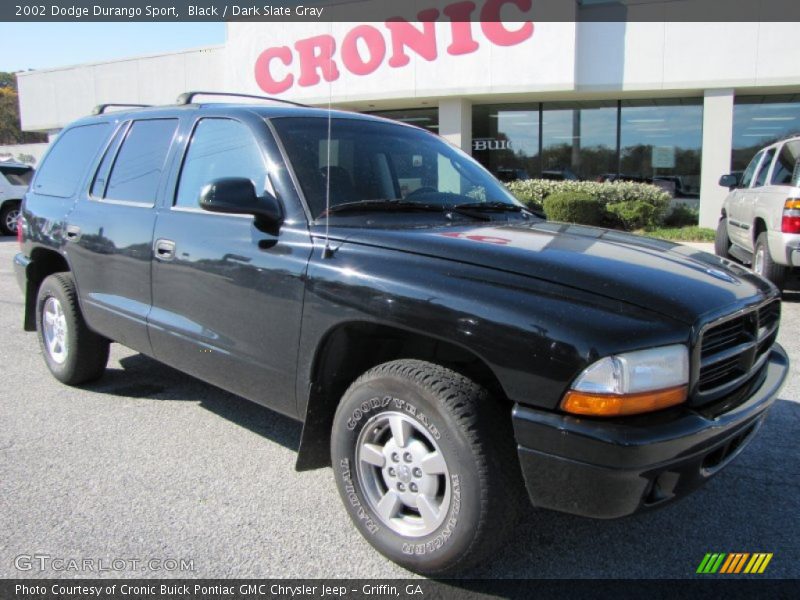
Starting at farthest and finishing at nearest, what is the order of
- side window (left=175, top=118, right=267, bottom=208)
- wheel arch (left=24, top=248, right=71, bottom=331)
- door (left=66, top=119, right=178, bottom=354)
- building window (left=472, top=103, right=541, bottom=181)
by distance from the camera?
building window (left=472, top=103, right=541, bottom=181) → wheel arch (left=24, top=248, right=71, bottom=331) → door (left=66, top=119, right=178, bottom=354) → side window (left=175, top=118, right=267, bottom=208)

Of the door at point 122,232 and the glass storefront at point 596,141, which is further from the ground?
the glass storefront at point 596,141

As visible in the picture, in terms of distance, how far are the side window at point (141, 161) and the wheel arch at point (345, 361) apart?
5.56 ft

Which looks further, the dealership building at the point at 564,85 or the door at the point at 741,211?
the dealership building at the point at 564,85

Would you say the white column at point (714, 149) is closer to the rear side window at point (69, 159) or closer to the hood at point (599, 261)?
the hood at point (599, 261)

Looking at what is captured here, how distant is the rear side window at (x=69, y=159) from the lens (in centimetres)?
461

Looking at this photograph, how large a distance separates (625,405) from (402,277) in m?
0.94

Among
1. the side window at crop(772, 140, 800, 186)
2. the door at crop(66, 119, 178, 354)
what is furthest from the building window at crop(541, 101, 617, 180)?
the door at crop(66, 119, 178, 354)

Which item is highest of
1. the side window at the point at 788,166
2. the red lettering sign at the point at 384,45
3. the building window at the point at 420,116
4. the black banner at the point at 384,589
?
the red lettering sign at the point at 384,45

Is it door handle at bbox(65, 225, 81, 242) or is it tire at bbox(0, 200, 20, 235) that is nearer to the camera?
door handle at bbox(65, 225, 81, 242)

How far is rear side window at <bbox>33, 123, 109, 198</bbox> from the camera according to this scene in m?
4.61

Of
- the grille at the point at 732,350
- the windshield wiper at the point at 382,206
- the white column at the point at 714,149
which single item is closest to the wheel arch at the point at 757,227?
the grille at the point at 732,350

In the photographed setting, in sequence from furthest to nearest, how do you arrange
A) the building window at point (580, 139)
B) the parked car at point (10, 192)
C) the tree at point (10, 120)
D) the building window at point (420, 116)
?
the tree at point (10, 120) < the building window at point (420, 116) < the building window at point (580, 139) < the parked car at point (10, 192)

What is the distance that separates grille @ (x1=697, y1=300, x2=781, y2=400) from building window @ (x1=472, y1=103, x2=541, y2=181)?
623 inches

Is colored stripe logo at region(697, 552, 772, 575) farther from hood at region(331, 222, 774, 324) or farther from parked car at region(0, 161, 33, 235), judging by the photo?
parked car at region(0, 161, 33, 235)
